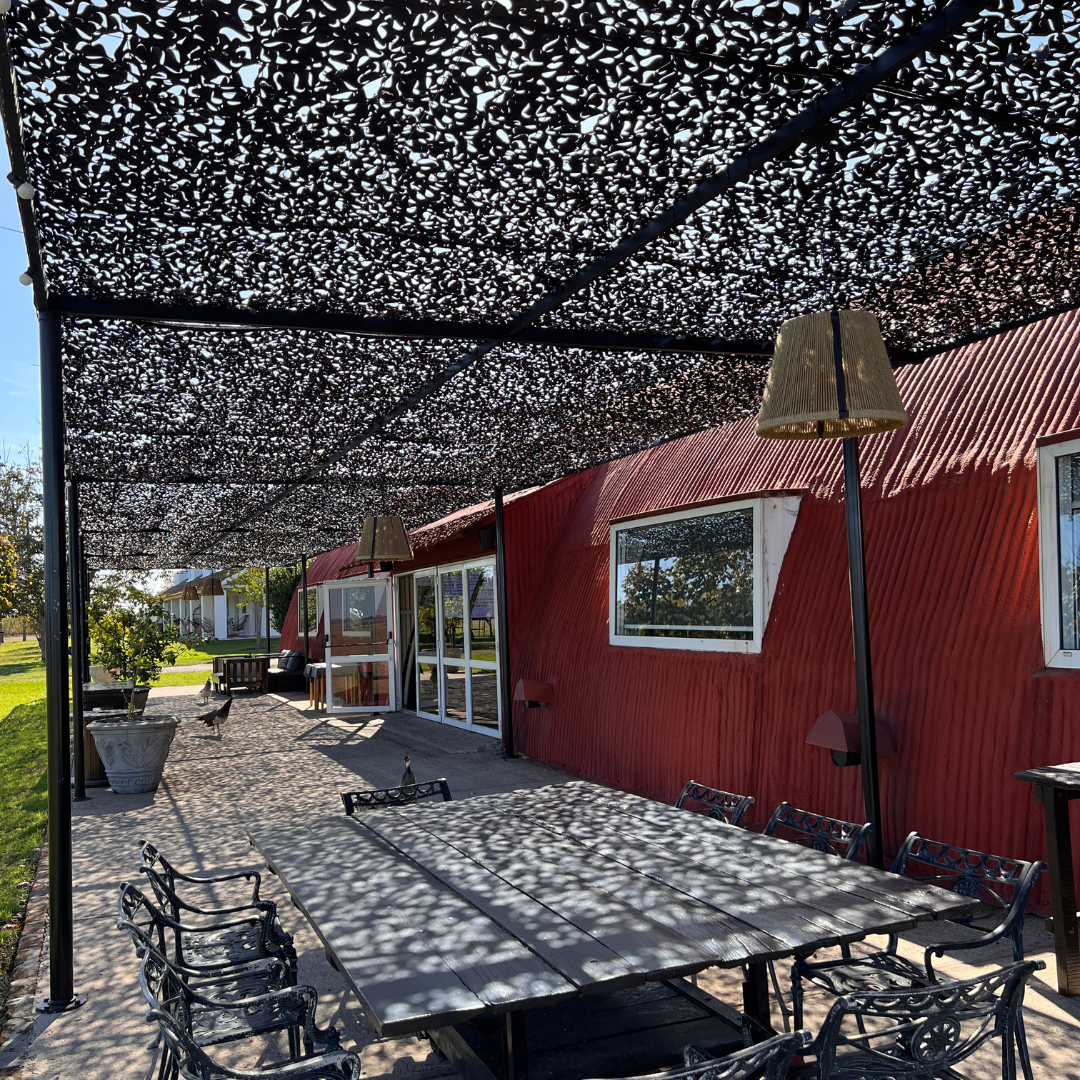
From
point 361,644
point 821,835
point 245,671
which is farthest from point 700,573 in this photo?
point 245,671

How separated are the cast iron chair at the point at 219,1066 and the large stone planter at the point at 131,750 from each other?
23.0 ft

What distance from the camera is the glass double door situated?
11805 millimetres

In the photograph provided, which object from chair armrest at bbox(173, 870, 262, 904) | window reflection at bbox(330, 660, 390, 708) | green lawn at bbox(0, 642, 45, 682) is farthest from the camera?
green lawn at bbox(0, 642, 45, 682)

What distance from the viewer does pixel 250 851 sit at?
21.6ft

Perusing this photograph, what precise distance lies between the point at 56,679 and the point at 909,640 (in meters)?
4.65

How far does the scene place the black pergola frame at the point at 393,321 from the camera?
9.04 ft

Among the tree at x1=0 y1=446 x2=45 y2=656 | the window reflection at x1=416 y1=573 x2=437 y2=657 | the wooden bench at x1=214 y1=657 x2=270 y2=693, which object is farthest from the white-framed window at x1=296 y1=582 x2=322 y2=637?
the tree at x1=0 y1=446 x2=45 y2=656

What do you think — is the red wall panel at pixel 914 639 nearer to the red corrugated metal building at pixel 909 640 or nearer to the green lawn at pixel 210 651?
the red corrugated metal building at pixel 909 640

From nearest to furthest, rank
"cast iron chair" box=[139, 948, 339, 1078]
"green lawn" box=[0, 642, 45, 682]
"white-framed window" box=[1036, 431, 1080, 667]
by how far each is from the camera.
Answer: "cast iron chair" box=[139, 948, 339, 1078] < "white-framed window" box=[1036, 431, 1080, 667] < "green lawn" box=[0, 642, 45, 682]

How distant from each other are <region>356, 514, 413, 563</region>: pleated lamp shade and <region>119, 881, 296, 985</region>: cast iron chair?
5336 millimetres

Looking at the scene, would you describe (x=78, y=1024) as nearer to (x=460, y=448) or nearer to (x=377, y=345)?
(x=377, y=345)

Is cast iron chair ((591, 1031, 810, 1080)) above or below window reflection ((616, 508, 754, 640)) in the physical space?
below

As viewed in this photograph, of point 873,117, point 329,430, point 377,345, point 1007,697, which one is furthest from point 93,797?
point 873,117

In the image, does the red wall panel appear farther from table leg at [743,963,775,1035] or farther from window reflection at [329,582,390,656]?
window reflection at [329,582,390,656]
